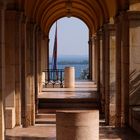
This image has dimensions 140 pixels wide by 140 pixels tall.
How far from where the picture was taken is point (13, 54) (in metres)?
16.9

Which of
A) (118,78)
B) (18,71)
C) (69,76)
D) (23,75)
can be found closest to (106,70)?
(118,78)

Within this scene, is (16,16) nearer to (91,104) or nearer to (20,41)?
(20,41)

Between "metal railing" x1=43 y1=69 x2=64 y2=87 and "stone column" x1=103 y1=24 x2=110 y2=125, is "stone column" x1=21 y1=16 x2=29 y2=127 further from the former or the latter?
"metal railing" x1=43 y1=69 x2=64 y2=87

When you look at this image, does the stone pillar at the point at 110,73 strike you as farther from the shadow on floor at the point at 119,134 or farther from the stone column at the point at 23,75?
the shadow on floor at the point at 119,134

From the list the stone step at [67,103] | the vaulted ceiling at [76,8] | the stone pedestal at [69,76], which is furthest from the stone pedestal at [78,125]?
the stone pedestal at [69,76]

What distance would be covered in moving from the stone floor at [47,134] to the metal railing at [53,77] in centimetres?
1615

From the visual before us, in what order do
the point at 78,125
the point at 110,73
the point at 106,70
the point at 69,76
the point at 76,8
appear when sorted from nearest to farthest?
the point at 78,125 → the point at 110,73 → the point at 106,70 → the point at 69,76 → the point at 76,8

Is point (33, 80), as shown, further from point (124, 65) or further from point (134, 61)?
point (134, 61)

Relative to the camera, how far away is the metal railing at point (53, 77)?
33.4m

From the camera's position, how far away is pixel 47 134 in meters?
15.7

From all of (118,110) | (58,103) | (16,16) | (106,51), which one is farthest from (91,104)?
(16,16)

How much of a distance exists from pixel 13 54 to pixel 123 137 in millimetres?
4761

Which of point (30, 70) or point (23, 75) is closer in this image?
point (23, 75)

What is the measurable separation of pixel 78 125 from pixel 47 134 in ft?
13.8
